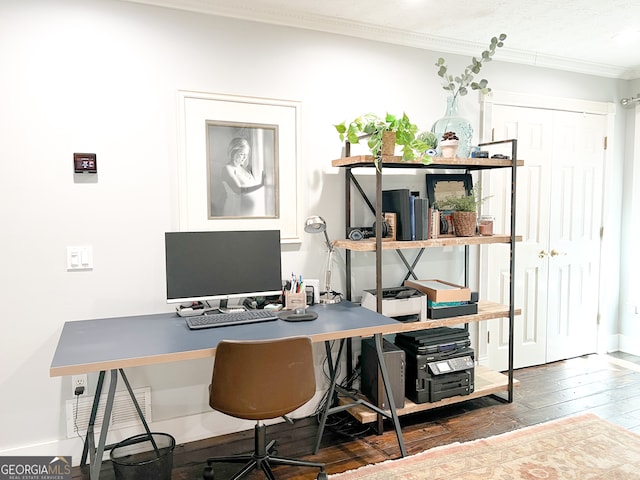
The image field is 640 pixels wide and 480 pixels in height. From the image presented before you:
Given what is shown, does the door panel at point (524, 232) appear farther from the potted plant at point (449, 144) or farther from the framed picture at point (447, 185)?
the potted plant at point (449, 144)

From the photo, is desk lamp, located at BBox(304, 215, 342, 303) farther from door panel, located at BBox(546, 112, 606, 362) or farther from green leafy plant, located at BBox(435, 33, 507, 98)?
door panel, located at BBox(546, 112, 606, 362)

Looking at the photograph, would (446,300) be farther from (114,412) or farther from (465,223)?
(114,412)

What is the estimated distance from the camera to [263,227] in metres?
2.85

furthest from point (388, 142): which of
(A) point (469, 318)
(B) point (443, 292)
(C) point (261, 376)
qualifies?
(C) point (261, 376)

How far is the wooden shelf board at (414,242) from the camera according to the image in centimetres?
273

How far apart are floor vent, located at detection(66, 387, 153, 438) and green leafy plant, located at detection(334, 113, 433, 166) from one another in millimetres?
1823

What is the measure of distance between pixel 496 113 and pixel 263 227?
79.0 inches

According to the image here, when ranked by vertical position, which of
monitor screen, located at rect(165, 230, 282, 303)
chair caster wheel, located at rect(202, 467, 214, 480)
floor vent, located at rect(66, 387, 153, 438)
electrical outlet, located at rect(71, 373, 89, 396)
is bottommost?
chair caster wheel, located at rect(202, 467, 214, 480)

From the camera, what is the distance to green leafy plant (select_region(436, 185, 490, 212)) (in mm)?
3098

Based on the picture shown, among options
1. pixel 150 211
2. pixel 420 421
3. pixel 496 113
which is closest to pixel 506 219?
pixel 496 113

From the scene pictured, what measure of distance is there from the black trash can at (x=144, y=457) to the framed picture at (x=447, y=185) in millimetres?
2189

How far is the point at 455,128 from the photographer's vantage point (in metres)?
3.07

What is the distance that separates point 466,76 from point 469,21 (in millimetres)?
327

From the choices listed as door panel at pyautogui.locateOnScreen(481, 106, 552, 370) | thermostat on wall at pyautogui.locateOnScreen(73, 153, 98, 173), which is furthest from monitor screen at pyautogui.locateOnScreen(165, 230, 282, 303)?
door panel at pyautogui.locateOnScreen(481, 106, 552, 370)
